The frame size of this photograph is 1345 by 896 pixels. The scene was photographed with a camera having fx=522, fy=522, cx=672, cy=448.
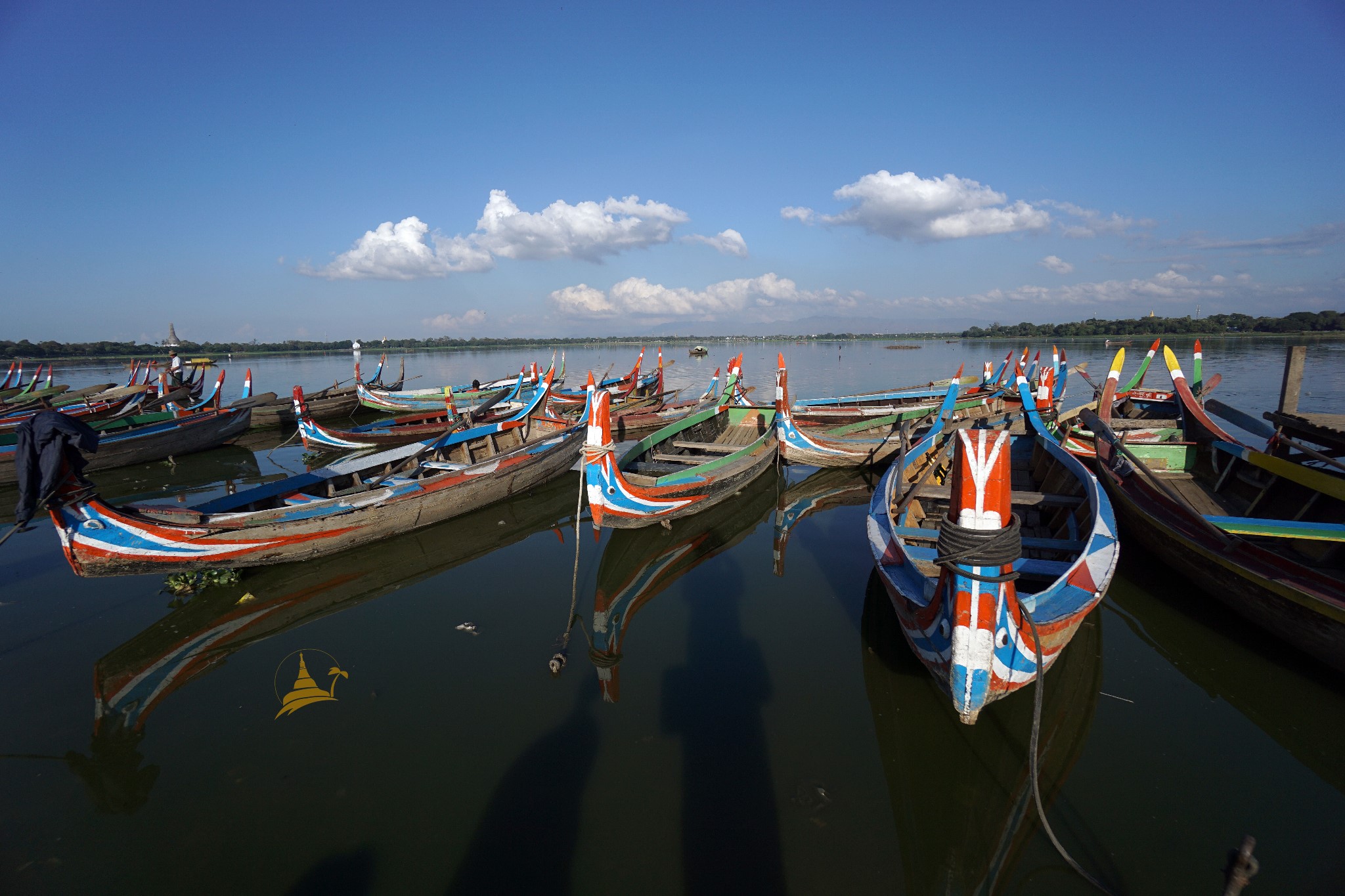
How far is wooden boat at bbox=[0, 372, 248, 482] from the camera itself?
13.2 metres

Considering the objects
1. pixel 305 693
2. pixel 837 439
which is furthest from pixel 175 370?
pixel 837 439

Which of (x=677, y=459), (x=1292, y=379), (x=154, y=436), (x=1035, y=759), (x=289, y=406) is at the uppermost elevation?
(x=1292, y=379)

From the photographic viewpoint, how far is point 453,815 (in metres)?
3.73

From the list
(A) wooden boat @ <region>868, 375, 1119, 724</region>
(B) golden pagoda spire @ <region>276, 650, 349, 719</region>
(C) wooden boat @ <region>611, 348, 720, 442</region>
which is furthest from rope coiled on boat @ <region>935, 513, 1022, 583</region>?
(C) wooden boat @ <region>611, 348, 720, 442</region>

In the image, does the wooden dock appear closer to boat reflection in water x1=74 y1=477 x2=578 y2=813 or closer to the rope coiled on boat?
the rope coiled on boat

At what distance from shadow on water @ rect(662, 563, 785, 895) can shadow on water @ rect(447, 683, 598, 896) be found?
768mm

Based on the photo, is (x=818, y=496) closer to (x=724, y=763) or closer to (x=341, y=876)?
(x=724, y=763)

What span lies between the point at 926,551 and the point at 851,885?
301 centimetres

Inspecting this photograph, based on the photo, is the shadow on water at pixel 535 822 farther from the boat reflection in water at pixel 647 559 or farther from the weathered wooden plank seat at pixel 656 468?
the weathered wooden plank seat at pixel 656 468

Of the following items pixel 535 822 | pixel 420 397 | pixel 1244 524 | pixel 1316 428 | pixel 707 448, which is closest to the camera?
pixel 535 822

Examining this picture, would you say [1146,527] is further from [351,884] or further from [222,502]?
[222,502]

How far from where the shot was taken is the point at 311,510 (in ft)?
24.6

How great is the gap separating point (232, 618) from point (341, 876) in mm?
4643

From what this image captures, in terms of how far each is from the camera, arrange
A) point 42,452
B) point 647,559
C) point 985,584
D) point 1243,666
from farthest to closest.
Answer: point 647,559, point 42,452, point 1243,666, point 985,584
